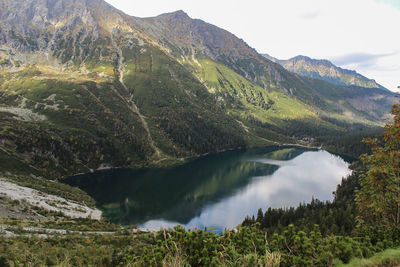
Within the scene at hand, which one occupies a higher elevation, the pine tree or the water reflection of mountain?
the pine tree

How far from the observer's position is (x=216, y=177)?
14612 centimetres

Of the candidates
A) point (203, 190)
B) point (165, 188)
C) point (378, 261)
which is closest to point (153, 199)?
point (165, 188)

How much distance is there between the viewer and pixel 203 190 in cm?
12212

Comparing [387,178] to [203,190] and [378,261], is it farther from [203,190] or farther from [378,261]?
[203,190]

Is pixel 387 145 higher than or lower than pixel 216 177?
higher

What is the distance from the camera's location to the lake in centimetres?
8950

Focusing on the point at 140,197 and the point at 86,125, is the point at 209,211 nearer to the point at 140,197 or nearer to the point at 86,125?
the point at 140,197

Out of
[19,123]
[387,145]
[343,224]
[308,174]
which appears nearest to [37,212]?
[387,145]

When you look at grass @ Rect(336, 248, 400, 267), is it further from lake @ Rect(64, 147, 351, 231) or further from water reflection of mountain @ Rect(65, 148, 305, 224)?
water reflection of mountain @ Rect(65, 148, 305, 224)

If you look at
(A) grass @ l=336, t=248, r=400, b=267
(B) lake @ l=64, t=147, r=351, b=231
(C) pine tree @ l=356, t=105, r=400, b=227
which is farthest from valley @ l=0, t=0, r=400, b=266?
(B) lake @ l=64, t=147, r=351, b=231

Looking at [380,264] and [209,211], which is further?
[209,211]

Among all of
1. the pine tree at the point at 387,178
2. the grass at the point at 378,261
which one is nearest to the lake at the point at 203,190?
the pine tree at the point at 387,178

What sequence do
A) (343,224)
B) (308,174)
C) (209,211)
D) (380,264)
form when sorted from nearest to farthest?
(380,264)
(343,224)
(209,211)
(308,174)

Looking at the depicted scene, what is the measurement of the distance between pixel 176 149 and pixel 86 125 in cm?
6944
